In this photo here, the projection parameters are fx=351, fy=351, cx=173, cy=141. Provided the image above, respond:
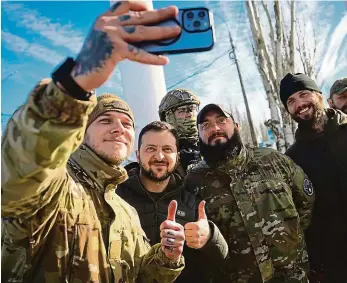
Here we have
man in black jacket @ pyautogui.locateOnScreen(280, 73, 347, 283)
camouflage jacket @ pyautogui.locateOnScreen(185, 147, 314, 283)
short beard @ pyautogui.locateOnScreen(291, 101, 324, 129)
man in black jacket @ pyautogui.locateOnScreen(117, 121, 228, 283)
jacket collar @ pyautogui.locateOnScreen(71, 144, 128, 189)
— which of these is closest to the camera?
jacket collar @ pyautogui.locateOnScreen(71, 144, 128, 189)

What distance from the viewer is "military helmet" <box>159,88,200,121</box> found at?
3.34 metres

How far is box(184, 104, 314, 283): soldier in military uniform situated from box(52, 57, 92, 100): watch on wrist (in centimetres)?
158

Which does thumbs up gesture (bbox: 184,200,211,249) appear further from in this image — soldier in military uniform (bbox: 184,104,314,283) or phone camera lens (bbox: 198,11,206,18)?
phone camera lens (bbox: 198,11,206,18)

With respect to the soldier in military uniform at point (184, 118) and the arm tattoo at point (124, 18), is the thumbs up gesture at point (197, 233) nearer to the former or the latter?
the soldier in military uniform at point (184, 118)

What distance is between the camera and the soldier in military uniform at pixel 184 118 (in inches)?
118

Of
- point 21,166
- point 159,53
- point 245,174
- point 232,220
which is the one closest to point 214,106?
point 245,174

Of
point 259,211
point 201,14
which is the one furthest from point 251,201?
point 201,14

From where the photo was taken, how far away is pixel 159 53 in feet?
3.07

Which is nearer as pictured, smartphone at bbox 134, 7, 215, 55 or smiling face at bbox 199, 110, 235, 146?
smartphone at bbox 134, 7, 215, 55

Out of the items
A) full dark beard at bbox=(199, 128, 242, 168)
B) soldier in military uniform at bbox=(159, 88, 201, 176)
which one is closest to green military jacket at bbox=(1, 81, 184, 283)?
full dark beard at bbox=(199, 128, 242, 168)

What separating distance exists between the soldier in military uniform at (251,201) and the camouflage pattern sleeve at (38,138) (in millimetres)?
1536

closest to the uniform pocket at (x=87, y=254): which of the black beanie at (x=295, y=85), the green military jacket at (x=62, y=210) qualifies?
the green military jacket at (x=62, y=210)

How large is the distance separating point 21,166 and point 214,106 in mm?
1719

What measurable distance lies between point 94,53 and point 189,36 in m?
0.28
